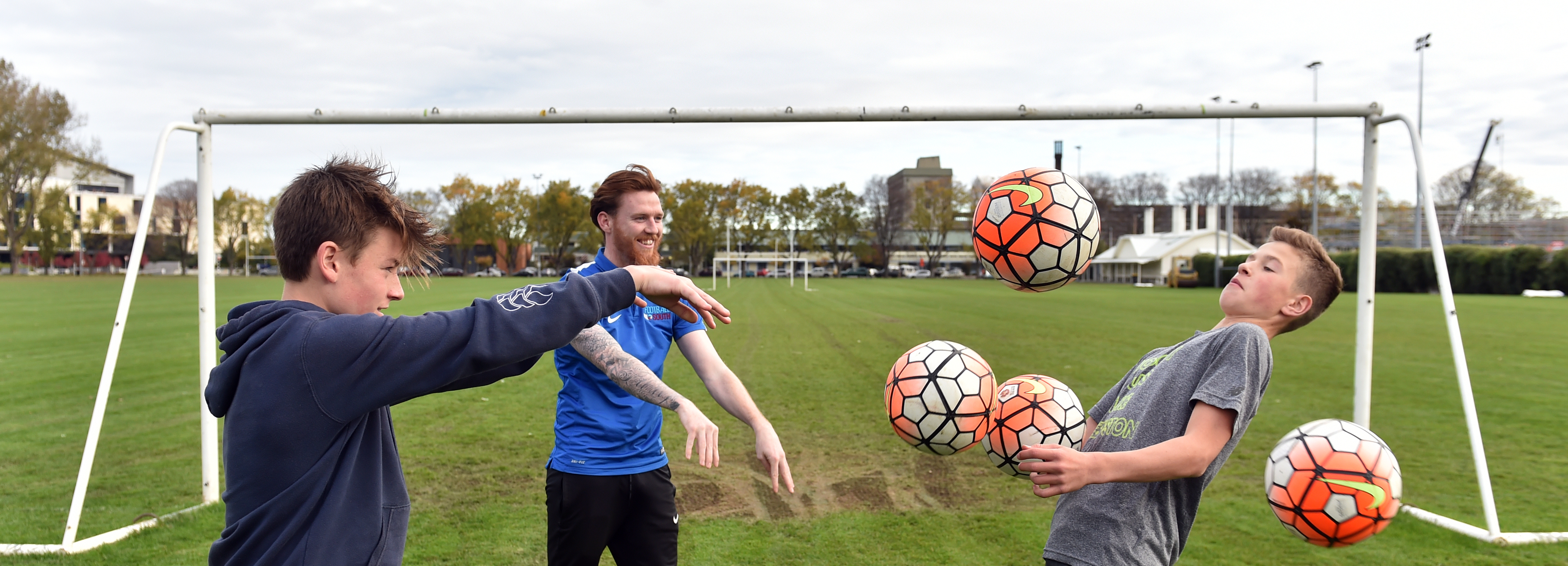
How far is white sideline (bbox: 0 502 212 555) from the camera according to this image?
4.46 metres

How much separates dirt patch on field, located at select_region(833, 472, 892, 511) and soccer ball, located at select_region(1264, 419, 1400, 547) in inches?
133

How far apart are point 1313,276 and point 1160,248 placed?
53.2 meters

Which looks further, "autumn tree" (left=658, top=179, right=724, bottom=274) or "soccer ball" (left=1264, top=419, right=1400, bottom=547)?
"autumn tree" (left=658, top=179, right=724, bottom=274)

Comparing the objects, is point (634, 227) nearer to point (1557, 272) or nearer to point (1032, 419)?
point (1032, 419)

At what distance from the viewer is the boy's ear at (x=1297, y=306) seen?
86.3 inches

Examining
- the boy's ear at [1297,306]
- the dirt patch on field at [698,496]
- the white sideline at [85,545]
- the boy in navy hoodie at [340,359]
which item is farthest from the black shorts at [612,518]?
the white sideline at [85,545]

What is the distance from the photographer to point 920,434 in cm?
239

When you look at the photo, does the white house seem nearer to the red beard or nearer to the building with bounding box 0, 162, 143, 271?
the red beard

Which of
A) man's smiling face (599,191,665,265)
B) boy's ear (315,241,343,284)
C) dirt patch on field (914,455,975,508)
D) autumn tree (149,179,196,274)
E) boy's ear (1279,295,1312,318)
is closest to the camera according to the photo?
boy's ear (315,241,343,284)

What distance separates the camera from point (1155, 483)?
2207mm

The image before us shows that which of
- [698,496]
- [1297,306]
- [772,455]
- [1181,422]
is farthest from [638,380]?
[698,496]

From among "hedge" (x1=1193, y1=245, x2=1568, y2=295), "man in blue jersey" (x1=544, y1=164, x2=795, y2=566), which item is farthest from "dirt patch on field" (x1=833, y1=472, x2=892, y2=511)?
"hedge" (x1=1193, y1=245, x2=1568, y2=295)

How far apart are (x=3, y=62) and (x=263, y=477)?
64796 mm

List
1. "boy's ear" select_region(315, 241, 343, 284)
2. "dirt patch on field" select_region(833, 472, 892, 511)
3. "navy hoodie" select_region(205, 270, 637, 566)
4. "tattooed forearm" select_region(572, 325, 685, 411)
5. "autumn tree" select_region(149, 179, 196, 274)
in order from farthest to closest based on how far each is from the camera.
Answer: "autumn tree" select_region(149, 179, 196, 274) → "dirt patch on field" select_region(833, 472, 892, 511) → "tattooed forearm" select_region(572, 325, 685, 411) → "boy's ear" select_region(315, 241, 343, 284) → "navy hoodie" select_region(205, 270, 637, 566)
